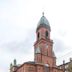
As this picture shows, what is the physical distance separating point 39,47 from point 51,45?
3812mm

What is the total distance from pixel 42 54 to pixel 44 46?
267cm

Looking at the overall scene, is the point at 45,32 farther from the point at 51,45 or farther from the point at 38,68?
the point at 38,68

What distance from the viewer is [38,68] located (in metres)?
63.5

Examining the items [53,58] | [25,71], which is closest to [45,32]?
[53,58]

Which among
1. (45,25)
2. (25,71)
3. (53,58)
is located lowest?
(25,71)

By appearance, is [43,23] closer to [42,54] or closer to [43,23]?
[43,23]

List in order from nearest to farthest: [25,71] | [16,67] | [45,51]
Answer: [25,71] < [45,51] < [16,67]

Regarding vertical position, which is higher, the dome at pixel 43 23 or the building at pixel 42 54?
the dome at pixel 43 23

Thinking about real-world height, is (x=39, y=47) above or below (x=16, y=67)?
above

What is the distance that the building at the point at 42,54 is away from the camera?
209 feet

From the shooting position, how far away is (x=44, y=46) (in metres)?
67.9

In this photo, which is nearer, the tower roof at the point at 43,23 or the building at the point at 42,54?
the building at the point at 42,54

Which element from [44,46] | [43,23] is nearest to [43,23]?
[43,23]

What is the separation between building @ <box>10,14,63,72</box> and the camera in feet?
209
